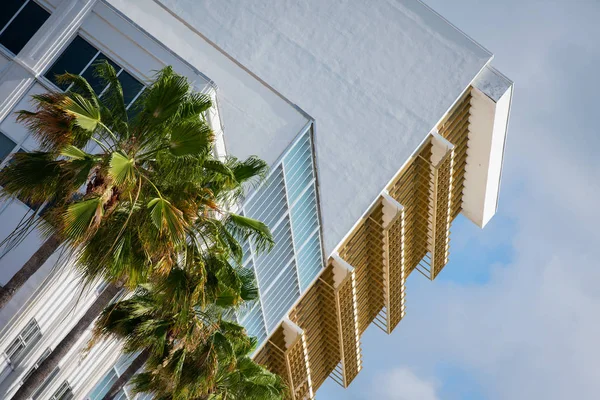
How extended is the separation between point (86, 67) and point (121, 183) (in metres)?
12.4

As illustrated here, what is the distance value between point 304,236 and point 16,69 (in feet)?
48.6

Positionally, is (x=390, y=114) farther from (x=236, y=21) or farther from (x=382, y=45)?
(x=236, y=21)

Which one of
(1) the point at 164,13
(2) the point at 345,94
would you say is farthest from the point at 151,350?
(2) the point at 345,94

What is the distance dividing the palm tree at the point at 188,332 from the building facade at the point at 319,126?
582 centimetres

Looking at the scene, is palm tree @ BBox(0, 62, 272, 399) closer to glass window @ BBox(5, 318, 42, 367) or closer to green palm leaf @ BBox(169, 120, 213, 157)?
green palm leaf @ BBox(169, 120, 213, 157)

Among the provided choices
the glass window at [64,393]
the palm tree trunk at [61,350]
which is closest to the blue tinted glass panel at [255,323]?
the glass window at [64,393]

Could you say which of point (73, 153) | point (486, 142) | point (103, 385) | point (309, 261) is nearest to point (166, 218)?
point (73, 153)

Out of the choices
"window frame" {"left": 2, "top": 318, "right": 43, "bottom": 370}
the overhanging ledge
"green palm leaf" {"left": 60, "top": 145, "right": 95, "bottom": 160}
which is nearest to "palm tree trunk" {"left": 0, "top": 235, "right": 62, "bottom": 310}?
"green palm leaf" {"left": 60, "top": 145, "right": 95, "bottom": 160}

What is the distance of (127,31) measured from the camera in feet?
113

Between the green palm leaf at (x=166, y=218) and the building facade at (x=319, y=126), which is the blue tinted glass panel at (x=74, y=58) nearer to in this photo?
the building facade at (x=319, y=126)

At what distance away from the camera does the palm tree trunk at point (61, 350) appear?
81.6 ft

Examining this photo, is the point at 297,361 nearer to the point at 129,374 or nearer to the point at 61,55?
the point at 61,55

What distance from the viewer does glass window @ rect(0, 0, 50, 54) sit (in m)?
34.3

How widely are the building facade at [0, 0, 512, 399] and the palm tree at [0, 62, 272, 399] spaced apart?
339 inches
